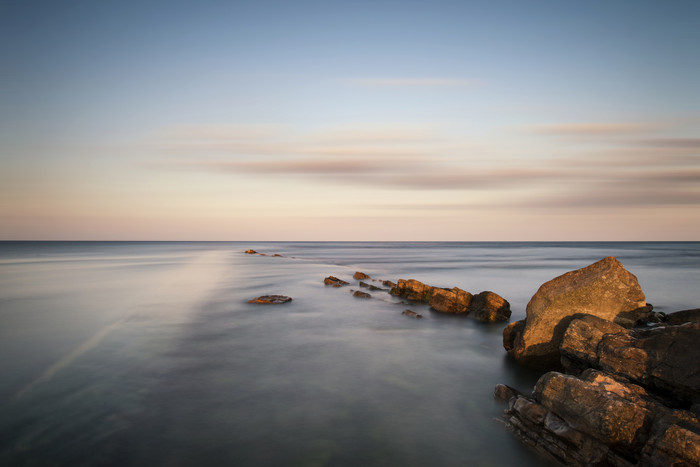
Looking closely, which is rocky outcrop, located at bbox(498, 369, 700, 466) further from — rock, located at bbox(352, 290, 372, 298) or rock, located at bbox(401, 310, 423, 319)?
rock, located at bbox(352, 290, 372, 298)

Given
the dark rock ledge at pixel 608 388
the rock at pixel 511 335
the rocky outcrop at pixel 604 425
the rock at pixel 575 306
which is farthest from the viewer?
the rock at pixel 511 335

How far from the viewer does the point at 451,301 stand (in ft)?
51.7

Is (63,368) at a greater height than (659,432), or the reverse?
(659,432)

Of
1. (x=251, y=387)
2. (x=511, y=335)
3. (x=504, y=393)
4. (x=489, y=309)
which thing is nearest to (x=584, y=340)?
(x=504, y=393)

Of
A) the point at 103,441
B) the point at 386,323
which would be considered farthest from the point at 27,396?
the point at 386,323

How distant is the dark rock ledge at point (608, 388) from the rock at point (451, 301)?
6.59 meters

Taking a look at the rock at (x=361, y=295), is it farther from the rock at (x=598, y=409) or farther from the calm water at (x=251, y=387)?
the rock at (x=598, y=409)

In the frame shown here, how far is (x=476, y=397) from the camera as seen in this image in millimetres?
7930

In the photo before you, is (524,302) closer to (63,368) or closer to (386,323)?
(386,323)

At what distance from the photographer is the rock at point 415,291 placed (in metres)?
18.6

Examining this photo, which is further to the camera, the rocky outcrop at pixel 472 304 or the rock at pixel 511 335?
the rocky outcrop at pixel 472 304

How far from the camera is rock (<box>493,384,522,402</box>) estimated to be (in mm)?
7516

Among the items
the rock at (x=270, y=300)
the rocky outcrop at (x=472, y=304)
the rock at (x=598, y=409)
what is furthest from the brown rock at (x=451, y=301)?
the rock at (x=598, y=409)

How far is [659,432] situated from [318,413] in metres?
5.13
